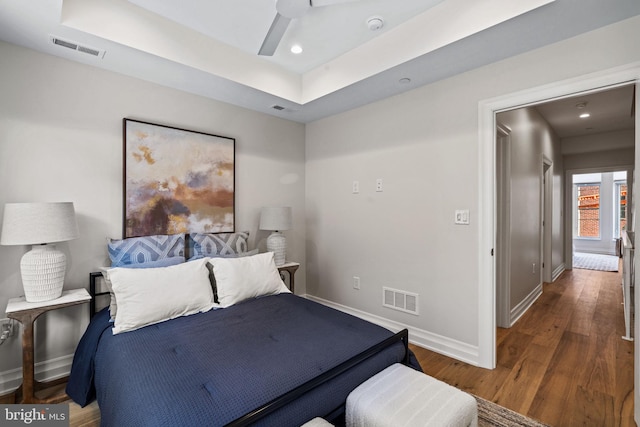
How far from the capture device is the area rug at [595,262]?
6.48 metres

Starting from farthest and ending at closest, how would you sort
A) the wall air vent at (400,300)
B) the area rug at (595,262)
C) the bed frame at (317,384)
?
the area rug at (595,262)
the wall air vent at (400,300)
the bed frame at (317,384)

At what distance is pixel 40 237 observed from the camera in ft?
6.16

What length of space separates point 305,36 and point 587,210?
10200mm

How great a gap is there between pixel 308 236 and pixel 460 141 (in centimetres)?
217

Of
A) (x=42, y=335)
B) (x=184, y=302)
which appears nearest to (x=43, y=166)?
(x=42, y=335)

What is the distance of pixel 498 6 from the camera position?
1869 mm

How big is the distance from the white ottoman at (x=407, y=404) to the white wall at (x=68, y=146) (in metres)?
2.27

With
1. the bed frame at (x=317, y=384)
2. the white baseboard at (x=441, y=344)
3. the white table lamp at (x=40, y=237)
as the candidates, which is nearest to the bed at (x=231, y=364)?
the bed frame at (x=317, y=384)

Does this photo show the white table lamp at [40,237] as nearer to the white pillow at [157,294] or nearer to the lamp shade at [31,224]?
the lamp shade at [31,224]

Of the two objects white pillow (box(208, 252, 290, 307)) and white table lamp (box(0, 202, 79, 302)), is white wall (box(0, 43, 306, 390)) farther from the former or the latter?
white pillow (box(208, 252, 290, 307))

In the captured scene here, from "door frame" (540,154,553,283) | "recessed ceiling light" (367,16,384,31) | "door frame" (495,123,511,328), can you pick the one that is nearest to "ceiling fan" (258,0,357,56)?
"recessed ceiling light" (367,16,384,31)

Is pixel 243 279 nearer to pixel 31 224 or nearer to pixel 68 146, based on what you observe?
pixel 31 224

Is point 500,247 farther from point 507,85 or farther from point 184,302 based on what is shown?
point 184,302

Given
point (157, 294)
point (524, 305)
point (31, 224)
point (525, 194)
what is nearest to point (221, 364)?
point (157, 294)
